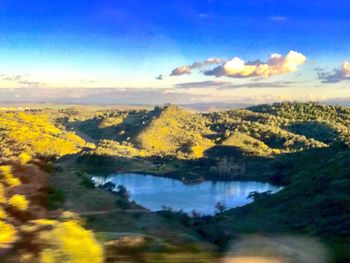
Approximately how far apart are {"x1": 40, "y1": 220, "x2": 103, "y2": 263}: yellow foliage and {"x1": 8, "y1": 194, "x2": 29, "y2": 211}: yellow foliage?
2.30 metres

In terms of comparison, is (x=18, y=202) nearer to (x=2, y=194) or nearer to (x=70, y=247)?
(x=2, y=194)

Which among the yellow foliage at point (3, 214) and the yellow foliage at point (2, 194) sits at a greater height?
the yellow foliage at point (2, 194)

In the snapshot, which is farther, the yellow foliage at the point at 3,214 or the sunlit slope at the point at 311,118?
the sunlit slope at the point at 311,118

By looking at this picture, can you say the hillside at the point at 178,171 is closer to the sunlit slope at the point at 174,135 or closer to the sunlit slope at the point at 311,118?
the sunlit slope at the point at 174,135

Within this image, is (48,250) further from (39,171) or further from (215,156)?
(215,156)

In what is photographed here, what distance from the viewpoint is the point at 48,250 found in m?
4.05

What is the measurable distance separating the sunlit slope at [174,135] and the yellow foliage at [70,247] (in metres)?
89.6

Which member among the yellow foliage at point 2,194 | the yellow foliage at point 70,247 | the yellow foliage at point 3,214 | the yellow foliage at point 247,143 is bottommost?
the yellow foliage at point 247,143

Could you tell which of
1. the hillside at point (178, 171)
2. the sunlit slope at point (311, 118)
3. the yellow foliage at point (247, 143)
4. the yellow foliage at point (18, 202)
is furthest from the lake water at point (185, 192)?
the yellow foliage at point (18, 202)

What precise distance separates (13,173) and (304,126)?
367ft

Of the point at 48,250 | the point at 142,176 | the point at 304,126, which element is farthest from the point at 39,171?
the point at 304,126

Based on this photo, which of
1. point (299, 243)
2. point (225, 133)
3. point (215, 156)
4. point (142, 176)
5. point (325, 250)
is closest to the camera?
point (325, 250)

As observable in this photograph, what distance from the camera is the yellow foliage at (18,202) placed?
6450mm

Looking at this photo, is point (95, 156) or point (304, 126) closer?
point (95, 156)
